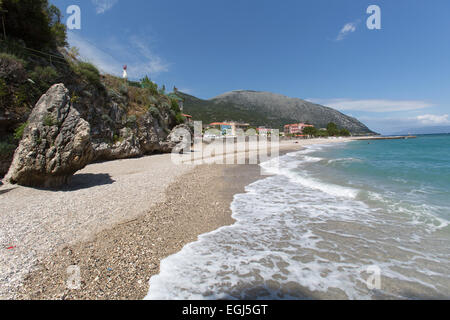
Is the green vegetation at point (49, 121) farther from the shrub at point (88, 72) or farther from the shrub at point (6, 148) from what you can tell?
the shrub at point (88, 72)

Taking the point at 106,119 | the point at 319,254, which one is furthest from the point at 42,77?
the point at 319,254

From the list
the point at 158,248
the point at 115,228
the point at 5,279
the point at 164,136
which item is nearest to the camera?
the point at 5,279

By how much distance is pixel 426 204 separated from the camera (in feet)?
22.8

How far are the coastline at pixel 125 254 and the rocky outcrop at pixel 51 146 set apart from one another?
3.72 m

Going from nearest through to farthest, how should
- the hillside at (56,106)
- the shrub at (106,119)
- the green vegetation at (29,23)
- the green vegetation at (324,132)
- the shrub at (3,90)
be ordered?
the hillside at (56,106) → the shrub at (3,90) → the green vegetation at (29,23) → the shrub at (106,119) → the green vegetation at (324,132)

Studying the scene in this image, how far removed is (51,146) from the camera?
20.4 ft

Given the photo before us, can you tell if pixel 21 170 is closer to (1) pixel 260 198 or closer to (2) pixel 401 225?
(1) pixel 260 198

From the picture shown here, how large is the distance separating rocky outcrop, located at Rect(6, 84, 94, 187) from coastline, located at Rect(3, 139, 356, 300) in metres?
3.72

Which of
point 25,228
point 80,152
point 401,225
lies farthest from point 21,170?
point 401,225

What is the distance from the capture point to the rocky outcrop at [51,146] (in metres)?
6.00

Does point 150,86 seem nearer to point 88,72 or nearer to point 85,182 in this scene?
point 88,72

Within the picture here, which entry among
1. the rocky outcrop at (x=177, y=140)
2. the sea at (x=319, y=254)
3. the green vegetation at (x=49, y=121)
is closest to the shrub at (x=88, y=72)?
the rocky outcrop at (x=177, y=140)

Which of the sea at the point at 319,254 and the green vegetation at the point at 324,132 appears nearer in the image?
the sea at the point at 319,254
